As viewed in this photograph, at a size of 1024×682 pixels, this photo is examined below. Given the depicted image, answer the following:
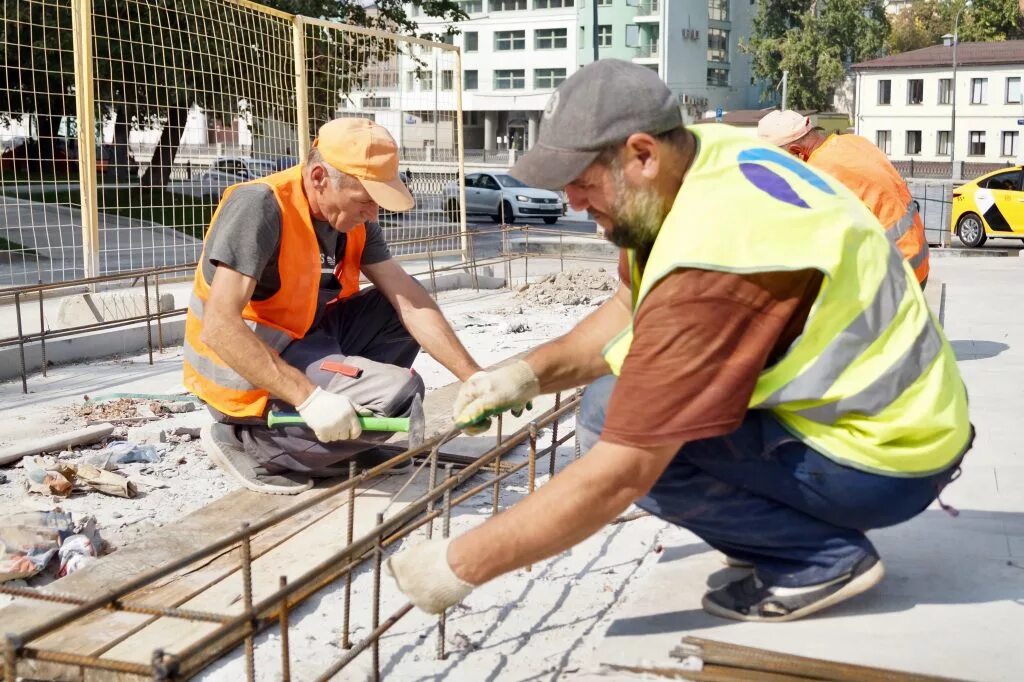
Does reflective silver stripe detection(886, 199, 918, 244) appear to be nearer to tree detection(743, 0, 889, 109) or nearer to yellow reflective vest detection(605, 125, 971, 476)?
yellow reflective vest detection(605, 125, 971, 476)

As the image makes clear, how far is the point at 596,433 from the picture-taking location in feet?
8.89

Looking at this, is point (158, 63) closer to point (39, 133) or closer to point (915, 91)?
point (39, 133)

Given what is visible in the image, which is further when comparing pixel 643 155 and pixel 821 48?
pixel 821 48

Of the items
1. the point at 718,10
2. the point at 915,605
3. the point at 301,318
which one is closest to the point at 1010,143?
the point at 718,10

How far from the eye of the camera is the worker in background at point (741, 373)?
82.5 inches

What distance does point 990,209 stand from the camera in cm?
1784

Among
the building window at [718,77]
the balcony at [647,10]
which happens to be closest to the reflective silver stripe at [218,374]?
the balcony at [647,10]

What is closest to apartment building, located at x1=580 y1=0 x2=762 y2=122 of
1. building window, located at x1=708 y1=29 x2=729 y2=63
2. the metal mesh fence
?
building window, located at x1=708 y1=29 x2=729 y2=63

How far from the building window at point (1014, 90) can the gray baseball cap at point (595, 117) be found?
5094 centimetres

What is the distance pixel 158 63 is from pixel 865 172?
5.44 m

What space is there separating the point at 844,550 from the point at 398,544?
1808mm

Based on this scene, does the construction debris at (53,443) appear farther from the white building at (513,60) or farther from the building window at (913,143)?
the building window at (913,143)

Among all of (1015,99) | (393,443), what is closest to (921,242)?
(393,443)

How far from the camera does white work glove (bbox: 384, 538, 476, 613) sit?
7.35ft
